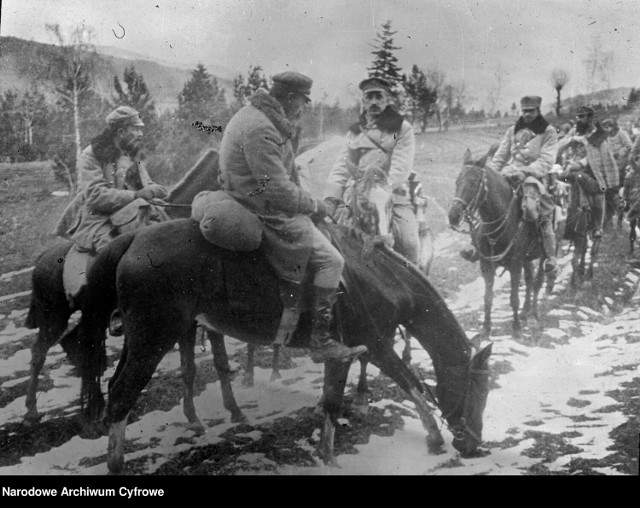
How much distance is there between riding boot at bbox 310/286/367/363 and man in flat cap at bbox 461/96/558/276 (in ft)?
8.34

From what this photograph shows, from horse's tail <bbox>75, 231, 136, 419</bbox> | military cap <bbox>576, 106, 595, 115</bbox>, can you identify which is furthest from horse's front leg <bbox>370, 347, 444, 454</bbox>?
military cap <bbox>576, 106, 595, 115</bbox>

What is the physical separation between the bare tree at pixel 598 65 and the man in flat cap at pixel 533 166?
702 millimetres

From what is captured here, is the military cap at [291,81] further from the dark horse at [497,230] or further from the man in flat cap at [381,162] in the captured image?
the dark horse at [497,230]

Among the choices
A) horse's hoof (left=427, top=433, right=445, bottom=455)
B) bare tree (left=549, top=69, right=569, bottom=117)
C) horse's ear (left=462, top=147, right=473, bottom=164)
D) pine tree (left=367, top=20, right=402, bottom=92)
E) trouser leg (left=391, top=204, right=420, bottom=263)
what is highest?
pine tree (left=367, top=20, right=402, bottom=92)

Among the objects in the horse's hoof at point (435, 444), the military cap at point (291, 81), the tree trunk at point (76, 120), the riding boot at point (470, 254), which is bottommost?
the horse's hoof at point (435, 444)

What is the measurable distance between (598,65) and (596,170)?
2498mm

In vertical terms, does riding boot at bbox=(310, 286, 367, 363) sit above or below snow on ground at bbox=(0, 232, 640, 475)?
above

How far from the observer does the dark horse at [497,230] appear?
633 cm

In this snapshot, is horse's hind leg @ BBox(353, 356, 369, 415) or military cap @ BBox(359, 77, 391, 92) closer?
horse's hind leg @ BBox(353, 356, 369, 415)

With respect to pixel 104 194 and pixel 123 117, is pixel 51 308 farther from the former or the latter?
pixel 123 117

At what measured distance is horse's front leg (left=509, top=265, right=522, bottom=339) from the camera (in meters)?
6.10

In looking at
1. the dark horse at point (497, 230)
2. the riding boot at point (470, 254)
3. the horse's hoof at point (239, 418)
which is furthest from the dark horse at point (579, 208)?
the horse's hoof at point (239, 418)

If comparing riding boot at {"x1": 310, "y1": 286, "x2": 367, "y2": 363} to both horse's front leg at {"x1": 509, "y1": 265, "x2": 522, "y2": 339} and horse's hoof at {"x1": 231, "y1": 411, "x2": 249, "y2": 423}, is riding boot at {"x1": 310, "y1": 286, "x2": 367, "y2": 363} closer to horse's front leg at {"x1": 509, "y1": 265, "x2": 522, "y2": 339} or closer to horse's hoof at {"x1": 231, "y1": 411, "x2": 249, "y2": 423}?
horse's hoof at {"x1": 231, "y1": 411, "x2": 249, "y2": 423}

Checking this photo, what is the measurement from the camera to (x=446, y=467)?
4.70 m
